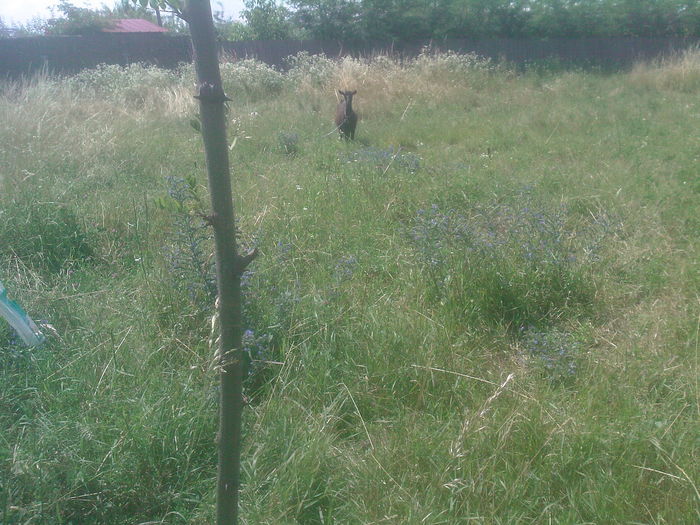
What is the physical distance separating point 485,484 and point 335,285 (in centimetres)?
166

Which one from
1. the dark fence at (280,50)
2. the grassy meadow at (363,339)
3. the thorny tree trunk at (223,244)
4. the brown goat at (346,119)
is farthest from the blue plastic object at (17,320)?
the dark fence at (280,50)

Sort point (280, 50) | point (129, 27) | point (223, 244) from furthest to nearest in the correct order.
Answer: point (129, 27) → point (280, 50) → point (223, 244)

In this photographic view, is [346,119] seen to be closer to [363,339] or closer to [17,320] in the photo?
[363,339]

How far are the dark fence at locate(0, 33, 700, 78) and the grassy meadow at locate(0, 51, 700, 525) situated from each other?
38.0 ft

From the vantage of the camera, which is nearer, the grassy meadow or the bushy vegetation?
the grassy meadow

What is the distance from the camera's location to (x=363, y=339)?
10.6 ft

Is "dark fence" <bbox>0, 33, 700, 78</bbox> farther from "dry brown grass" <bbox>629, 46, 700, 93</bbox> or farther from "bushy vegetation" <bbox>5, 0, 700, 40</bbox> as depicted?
"dry brown grass" <bbox>629, 46, 700, 93</bbox>

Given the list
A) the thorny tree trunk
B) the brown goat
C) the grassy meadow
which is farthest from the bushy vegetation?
the thorny tree trunk

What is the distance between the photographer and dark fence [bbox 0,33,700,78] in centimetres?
1761

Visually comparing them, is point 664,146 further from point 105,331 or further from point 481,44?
point 481,44

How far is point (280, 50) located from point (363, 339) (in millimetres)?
17167

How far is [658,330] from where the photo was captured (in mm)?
3402

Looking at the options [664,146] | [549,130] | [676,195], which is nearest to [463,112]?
[549,130]

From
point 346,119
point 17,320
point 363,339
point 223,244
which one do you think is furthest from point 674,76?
point 223,244
